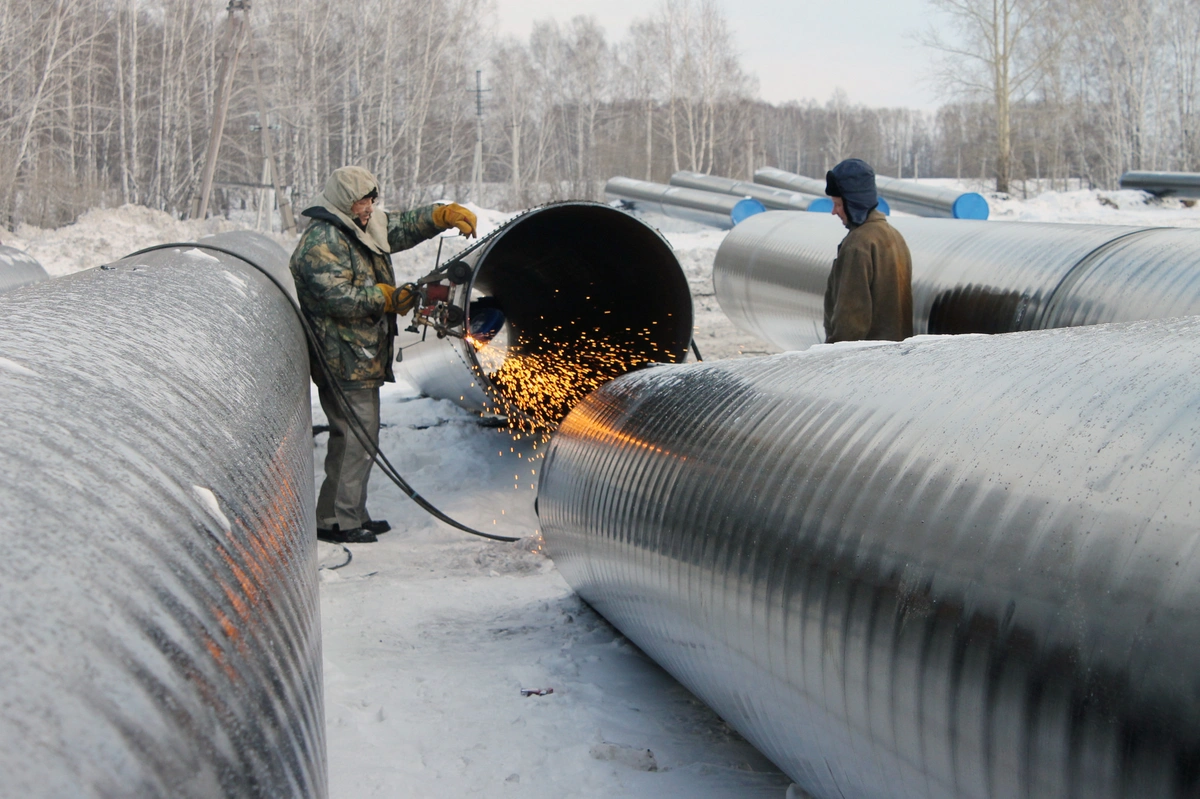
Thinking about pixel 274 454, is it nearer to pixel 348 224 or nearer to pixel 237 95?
pixel 348 224

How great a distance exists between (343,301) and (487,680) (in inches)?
93.9

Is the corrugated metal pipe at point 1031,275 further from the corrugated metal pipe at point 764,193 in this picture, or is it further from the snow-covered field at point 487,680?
the corrugated metal pipe at point 764,193

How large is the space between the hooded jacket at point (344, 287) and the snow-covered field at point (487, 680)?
928 mm

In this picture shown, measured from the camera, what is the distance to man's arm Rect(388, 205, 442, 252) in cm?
572

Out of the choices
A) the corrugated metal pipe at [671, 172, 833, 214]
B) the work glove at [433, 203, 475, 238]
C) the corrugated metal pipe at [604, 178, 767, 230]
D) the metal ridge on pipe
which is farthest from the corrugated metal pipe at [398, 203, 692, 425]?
the metal ridge on pipe

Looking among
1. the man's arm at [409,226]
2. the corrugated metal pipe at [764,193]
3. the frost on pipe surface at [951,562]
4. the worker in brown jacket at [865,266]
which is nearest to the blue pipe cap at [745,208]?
the corrugated metal pipe at [764,193]

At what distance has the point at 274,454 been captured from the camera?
224 centimetres

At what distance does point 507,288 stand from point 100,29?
24688mm

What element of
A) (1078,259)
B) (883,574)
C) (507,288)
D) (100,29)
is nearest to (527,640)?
(883,574)

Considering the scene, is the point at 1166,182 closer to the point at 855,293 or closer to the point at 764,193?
the point at 855,293

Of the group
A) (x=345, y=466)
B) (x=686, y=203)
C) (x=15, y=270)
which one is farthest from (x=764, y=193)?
(x=345, y=466)

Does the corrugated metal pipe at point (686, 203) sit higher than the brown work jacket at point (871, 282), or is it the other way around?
the corrugated metal pipe at point (686, 203)

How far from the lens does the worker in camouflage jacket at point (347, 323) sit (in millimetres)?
5023

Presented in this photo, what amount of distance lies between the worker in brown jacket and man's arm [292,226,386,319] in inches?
91.1
